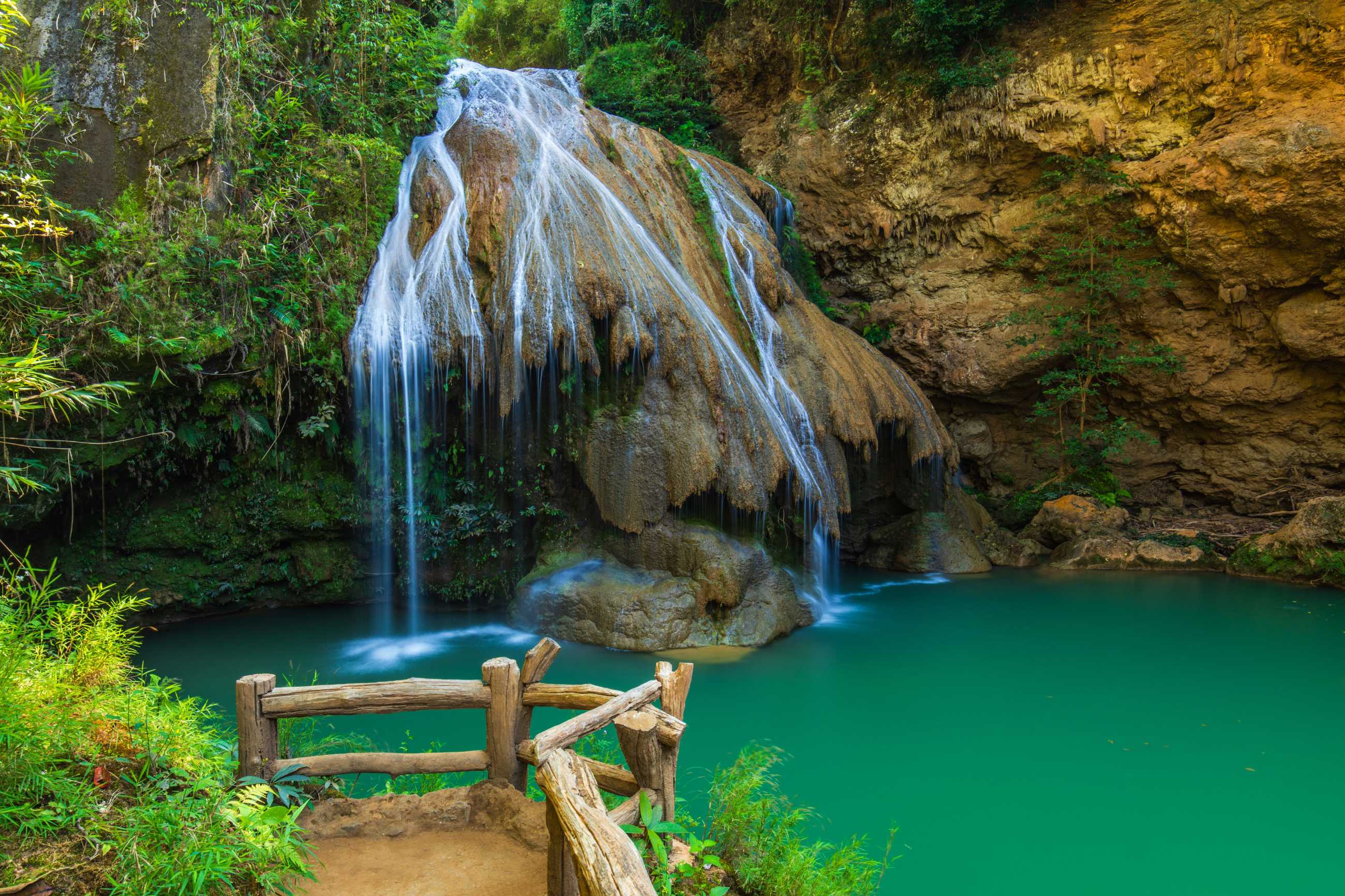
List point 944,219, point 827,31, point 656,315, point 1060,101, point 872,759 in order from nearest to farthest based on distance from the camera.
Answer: point 872,759
point 656,315
point 1060,101
point 944,219
point 827,31

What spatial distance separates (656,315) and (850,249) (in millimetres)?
6833

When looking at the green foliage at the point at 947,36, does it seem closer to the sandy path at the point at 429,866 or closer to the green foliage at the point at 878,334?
the green foliage at the point at 878,334

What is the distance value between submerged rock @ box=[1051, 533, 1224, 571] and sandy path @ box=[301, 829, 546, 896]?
991 centimetres

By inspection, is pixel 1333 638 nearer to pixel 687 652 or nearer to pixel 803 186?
pixel 687 652

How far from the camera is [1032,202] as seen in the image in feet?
42.1

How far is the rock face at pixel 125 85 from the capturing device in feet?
A: 23.0

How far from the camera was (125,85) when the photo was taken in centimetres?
727

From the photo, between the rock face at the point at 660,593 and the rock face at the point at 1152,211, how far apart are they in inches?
273

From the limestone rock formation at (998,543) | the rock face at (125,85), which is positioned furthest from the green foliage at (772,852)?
the limestone rock formation at (998,543)

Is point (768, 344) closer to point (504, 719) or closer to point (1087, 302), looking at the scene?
point (1087, 302)

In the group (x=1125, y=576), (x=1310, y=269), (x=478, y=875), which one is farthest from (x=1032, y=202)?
(x=478, y=875)

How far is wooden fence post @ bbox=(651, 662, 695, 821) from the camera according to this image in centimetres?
366

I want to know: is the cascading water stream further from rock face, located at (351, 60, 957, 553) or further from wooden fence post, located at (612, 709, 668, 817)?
wooden fence post, located at (612, 709, 668, 817)

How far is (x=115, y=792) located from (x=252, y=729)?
1.98 feet
